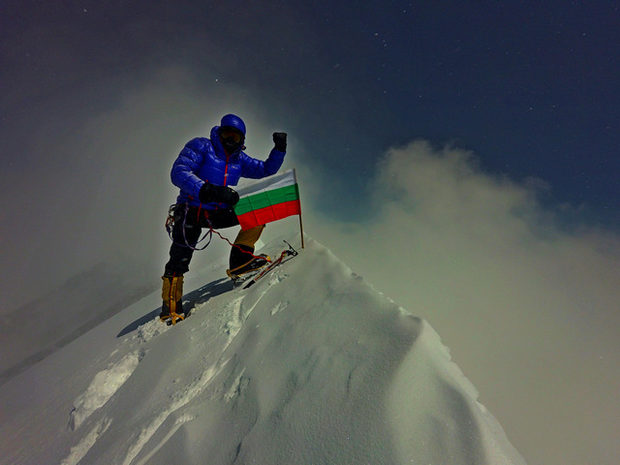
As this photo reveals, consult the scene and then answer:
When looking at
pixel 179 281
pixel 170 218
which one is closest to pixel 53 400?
pixel 179 281

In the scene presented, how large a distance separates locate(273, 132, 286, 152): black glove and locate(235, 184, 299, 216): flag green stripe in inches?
37.6

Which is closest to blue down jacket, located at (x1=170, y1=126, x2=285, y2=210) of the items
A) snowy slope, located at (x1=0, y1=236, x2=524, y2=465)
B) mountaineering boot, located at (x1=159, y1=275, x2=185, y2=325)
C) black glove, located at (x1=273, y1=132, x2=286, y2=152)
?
black glove, located at (x1=273, y1=132, x2=286, y2=152)

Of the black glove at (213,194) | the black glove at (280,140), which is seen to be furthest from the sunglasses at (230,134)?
the black glove at (213,194)

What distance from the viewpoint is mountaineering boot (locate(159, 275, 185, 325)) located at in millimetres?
3988

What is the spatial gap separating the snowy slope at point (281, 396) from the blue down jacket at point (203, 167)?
6.40 feet

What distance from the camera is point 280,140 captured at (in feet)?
16.2

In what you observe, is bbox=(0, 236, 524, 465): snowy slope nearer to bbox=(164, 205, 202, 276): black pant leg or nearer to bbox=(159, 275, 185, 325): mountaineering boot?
bbox=(159, 275, 185, 325): mountaineering boot

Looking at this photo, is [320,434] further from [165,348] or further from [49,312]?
[49,312]

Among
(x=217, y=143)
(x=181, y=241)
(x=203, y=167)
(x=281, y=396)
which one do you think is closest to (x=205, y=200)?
(x=203, y=167)

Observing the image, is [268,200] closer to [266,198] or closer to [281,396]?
[266,198]

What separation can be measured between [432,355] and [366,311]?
0.62 m

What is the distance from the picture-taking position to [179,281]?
427 centimetres

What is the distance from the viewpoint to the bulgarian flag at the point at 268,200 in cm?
457

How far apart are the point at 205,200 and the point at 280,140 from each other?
2.00m
